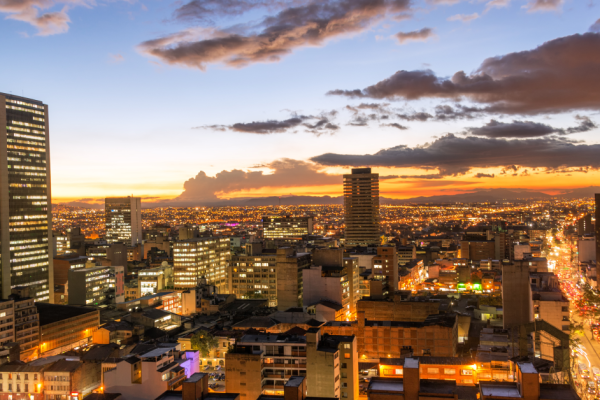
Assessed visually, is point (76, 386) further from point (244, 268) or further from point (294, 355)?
point (244, 268)

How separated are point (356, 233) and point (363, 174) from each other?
1656cm

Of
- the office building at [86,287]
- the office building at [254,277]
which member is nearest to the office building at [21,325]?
the office building at [86,287]

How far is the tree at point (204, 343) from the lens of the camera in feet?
144

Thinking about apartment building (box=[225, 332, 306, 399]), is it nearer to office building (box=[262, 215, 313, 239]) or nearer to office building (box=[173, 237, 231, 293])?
office building (box=[173, 237, 231, 293])

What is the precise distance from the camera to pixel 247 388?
3106 centimetres

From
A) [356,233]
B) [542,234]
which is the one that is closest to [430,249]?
[356,233]

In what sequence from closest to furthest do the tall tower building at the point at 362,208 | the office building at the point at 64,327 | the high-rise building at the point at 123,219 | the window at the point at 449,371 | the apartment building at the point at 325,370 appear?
1. the apartment building at the point at 325,370
2. the window at the point at 449,371
3. the office building at the point at 64,327
4. the tall tower building at the point at 362,208
5. the high-rise building at the point at 123,219

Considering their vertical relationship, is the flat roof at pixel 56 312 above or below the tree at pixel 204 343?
above

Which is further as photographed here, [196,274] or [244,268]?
[196,274]

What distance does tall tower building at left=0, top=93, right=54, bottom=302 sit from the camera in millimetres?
68312

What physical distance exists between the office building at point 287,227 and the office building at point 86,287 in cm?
9153

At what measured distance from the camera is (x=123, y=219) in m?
171

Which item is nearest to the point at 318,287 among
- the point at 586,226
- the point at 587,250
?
the point at 587,250

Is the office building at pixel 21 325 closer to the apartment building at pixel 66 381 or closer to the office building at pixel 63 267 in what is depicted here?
the apartment building at pixel 66 381
